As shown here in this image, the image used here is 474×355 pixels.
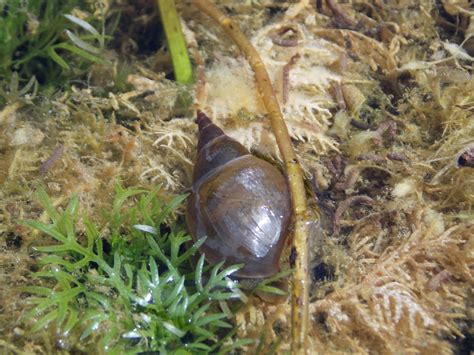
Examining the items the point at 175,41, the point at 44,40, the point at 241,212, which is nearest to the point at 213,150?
the point at 241,212

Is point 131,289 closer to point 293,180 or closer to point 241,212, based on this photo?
point 241,212

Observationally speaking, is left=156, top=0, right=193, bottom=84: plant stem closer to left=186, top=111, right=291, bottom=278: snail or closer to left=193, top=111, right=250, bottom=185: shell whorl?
left=193, top=111, right=250, bottom=185: shell whorl

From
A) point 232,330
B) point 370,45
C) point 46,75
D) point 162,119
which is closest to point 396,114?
point 370,45

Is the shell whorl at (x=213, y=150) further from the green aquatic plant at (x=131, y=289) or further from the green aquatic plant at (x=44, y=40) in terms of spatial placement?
the green aquatic plant at (x=44, y=40)

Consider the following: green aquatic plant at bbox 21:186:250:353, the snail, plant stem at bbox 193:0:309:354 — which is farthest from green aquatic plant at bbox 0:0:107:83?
the snail

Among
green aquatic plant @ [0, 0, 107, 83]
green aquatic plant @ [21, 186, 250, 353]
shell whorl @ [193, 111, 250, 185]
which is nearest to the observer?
green aquatic plant @ [21, 186, 250, 353]
